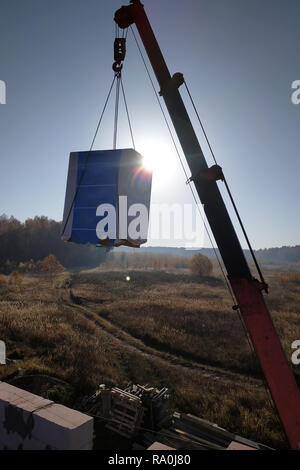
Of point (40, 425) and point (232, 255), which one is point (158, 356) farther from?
point (232, 255)

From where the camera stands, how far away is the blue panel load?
5.29 meters

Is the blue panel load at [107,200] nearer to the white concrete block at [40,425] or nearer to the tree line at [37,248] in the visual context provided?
the white concrete block at [40,425]

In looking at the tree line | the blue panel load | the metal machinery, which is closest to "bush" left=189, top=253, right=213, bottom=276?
the tree line

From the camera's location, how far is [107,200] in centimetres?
539

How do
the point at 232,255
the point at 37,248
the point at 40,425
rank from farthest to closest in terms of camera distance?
the point at 37,248 < the point at 232,255 < the point at 40,425

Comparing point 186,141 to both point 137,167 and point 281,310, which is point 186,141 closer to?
point 137,167

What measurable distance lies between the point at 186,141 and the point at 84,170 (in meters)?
2.27

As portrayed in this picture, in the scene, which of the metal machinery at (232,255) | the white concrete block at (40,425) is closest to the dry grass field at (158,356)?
the white concrete block at (40,425)

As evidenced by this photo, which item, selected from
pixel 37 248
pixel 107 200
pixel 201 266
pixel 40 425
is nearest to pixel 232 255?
pixel 107 200

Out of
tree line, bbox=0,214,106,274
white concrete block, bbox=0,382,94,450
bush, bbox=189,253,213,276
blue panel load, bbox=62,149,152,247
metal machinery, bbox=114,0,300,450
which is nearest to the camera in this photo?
white concrete block, bbox=0,382,94,450

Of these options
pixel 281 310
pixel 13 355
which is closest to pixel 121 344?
pixel 13 355

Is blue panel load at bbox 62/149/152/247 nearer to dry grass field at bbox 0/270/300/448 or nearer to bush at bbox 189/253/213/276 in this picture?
dry grass field at bbox 0/270/300/448

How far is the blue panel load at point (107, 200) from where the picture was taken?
17.3 feet
